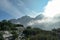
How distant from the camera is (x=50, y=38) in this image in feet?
220

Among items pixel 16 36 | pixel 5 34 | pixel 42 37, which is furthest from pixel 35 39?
→ pixel 5 34

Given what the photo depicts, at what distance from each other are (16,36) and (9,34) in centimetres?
310

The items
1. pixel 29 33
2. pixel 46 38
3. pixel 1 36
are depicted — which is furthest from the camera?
pixel 29 33

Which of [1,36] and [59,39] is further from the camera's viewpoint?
[59,39]

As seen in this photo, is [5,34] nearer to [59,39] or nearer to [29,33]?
[29,33]

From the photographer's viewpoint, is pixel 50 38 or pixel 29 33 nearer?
pixel 50 38

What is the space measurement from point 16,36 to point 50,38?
42.4 feet

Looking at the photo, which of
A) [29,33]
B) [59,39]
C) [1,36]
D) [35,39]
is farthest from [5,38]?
[59,39]

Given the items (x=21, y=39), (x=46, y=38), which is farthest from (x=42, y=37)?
(x=21, y=39)

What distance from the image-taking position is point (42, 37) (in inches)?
2643

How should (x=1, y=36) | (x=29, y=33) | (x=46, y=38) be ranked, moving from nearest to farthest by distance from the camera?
(x=1, y=36) < (x=46, y=38) < (x=29, y=33)

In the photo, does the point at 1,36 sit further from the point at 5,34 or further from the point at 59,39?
the point at 59,39

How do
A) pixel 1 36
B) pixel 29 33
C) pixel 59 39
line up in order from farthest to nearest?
pixel 29 33, pixel 59 39, pixel 1 36

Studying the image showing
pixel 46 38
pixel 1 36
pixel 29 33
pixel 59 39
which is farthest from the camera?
pixel 29 33
